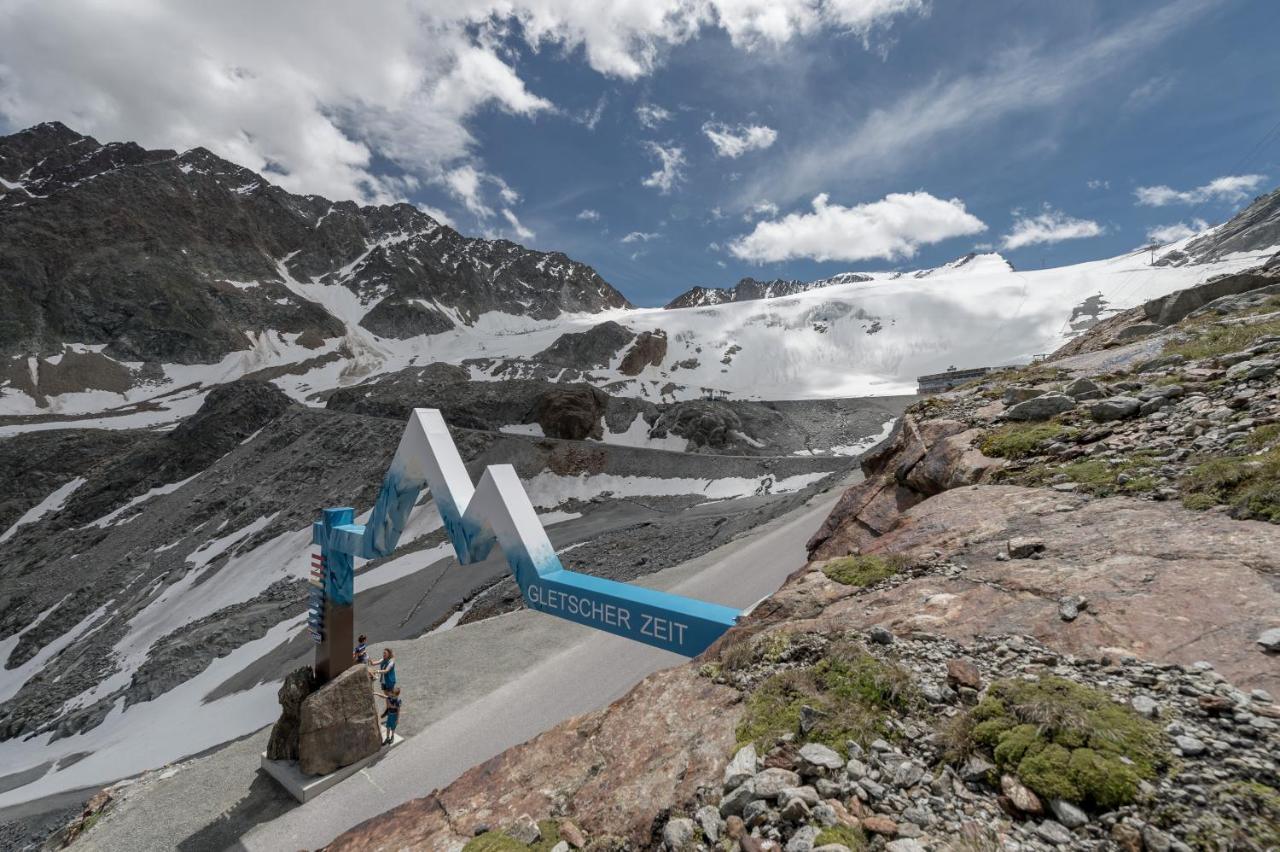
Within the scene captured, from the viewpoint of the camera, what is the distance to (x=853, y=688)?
12.4 ft

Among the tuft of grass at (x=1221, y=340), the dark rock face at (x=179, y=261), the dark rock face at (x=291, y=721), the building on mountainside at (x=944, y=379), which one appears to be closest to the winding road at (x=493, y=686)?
the dark rock face at (x=291, y=721)

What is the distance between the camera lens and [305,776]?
10758 mm

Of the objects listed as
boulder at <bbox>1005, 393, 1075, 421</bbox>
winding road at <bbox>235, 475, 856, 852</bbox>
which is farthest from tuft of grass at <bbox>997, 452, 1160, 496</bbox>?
winding road at <bbox>235, 475, 856, 852</bbox>

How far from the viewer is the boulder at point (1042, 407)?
841 centimetres

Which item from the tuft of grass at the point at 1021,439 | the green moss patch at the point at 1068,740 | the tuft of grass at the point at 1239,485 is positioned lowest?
the green moss patch at the point at 1068,740

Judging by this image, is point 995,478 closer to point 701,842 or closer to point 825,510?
point 701,842

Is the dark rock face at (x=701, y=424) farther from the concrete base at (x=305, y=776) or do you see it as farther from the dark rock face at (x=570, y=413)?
the concrete base at (x=305, y=776)

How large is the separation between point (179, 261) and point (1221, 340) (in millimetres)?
168254

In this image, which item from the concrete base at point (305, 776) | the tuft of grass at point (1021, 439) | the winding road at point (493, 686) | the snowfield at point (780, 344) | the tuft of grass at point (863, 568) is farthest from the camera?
the snowfield at point (780, 344)

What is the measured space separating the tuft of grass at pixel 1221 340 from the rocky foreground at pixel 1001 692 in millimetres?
1470

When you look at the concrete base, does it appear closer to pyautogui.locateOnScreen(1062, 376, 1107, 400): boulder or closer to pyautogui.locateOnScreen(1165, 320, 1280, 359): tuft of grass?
pyautogui.locateOnScreen(1062, 376, 1107, 400): boulder

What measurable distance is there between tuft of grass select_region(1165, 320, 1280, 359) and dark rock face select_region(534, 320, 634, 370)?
110796mm

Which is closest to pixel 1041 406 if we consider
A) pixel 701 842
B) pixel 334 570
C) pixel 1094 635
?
pixel 1094 635

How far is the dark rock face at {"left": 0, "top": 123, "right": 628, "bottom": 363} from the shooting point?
4304 inches
